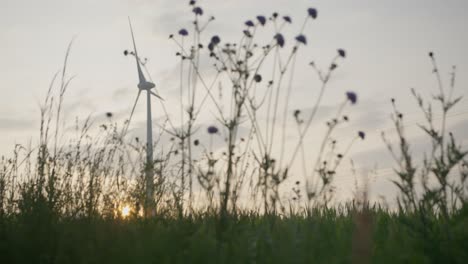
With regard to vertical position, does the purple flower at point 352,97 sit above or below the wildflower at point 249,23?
below

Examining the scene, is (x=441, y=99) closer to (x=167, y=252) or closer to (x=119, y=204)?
(x=167, y=252)

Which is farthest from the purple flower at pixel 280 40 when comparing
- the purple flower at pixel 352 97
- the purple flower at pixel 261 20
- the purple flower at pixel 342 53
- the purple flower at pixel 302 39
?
the purple flower at pixel 352 97

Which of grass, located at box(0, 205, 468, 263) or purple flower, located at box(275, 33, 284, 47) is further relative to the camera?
purple flower, located at box(275, 33, 284, 47)

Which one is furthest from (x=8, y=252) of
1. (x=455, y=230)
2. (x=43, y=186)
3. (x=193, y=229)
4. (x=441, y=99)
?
(x=441, y=99)

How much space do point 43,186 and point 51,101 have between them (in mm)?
1217

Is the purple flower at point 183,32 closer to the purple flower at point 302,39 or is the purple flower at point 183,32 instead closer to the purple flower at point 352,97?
the purple flower at point 302,39

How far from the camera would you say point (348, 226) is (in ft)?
19.7

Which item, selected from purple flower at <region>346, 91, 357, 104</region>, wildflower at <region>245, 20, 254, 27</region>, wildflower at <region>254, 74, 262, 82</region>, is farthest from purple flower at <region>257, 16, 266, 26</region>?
purple flower at <region>346, 91, 357, 104</region>

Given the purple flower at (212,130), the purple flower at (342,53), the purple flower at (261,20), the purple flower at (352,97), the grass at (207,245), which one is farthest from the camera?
the purple flower at (261,20)

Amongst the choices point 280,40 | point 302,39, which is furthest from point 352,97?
point 280,40

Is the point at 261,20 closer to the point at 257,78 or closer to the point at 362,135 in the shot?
the point at 257,78

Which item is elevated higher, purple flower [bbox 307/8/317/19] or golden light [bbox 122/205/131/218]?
purple flower [bbox 307/8/317/19]

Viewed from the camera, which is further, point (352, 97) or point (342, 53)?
point (342, 53)

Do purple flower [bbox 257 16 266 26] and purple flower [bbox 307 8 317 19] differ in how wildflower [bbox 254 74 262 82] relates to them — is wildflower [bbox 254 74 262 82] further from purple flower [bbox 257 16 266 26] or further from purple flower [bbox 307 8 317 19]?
purple flower [bbox 307 8 317 19]
